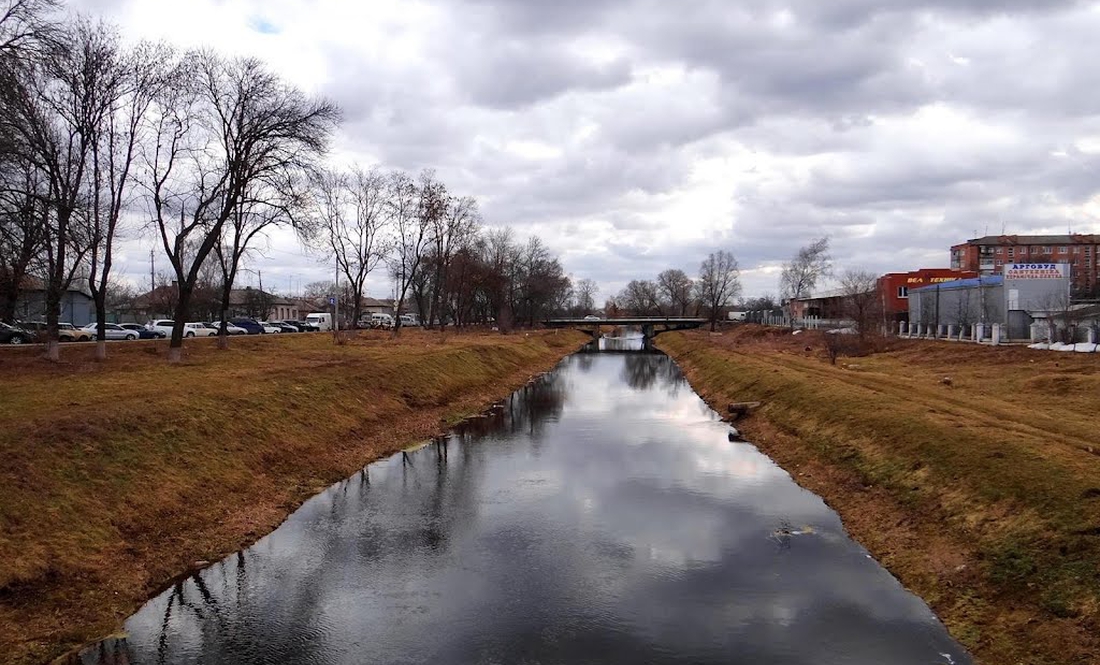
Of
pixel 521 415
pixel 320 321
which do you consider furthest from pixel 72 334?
pixel 320 321

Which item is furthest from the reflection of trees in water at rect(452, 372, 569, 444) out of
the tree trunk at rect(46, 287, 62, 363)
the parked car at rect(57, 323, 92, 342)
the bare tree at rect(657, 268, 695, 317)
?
the bare tree at rect(657, 268, 695, 317)

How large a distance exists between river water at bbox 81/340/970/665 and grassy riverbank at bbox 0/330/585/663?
842mm

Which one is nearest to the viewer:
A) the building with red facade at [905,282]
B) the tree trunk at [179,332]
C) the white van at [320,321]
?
the tree trunk at [179,332]

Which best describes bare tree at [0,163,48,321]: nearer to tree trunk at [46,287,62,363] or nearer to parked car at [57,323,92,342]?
tree trunk at [46,287,62,363]

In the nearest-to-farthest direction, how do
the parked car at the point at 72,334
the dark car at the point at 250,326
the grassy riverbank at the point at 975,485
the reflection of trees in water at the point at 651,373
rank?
the grassy riverbank at the point at 975,485 < the reflection of trees in water at the point at 651,373 < the parked car at the point at 72,334 < the dark car at the point at 250,326

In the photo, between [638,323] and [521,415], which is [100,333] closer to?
[521,415]

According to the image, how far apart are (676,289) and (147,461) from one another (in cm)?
16822

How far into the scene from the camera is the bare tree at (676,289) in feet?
579

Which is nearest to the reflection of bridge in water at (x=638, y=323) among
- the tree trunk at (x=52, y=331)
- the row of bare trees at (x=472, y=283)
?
the row of bare trees at (x=472, y=283)

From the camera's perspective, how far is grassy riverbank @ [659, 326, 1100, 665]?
1063 centimetres

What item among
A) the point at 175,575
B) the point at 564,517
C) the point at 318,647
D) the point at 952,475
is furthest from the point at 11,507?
the point at 952,475

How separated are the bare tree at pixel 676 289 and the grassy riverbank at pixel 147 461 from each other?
146280mm

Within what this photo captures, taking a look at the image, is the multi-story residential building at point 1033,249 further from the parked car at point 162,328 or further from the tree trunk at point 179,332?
the tree trunk at point 179,332

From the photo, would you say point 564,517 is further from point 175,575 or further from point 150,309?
point 150,309
